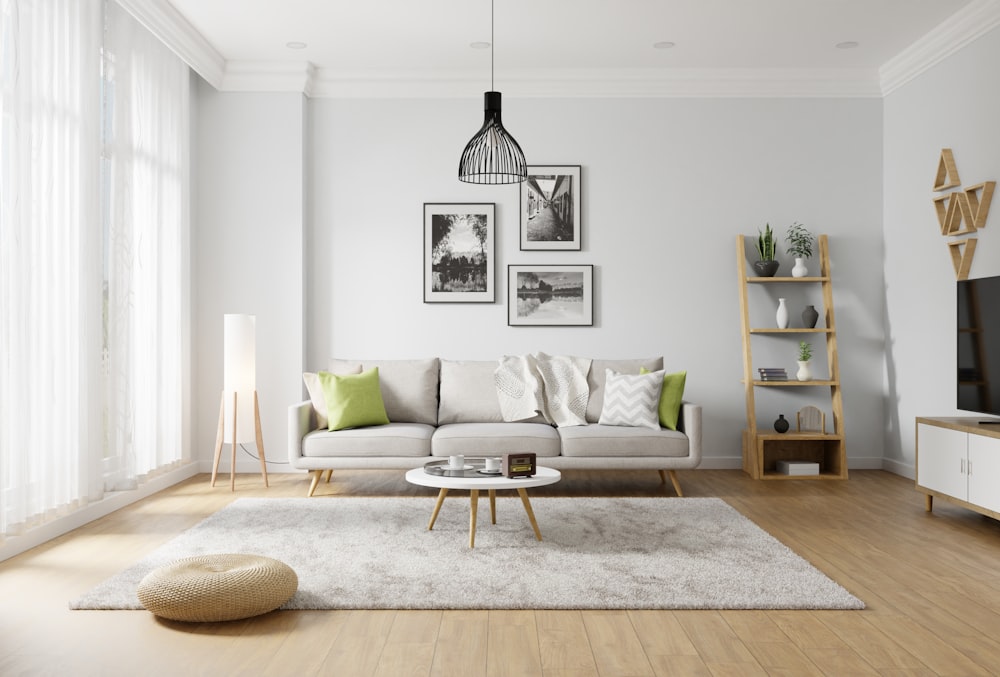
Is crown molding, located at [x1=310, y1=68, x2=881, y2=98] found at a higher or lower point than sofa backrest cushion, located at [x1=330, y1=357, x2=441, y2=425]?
higher

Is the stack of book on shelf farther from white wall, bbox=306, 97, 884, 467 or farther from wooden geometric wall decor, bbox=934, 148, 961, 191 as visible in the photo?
wooden geometric wall decor, bbox=934, 148, 961, 191

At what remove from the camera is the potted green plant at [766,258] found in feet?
20.3

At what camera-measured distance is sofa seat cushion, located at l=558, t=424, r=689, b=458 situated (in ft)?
16.9

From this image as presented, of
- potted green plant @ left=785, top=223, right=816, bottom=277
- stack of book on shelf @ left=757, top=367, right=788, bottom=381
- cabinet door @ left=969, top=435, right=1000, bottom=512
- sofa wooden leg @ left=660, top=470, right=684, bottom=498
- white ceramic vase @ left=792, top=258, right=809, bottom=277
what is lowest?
sofa wooden leg @ left=660, top=470, right=684, bottom=498

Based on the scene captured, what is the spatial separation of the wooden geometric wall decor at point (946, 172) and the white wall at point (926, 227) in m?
0.04

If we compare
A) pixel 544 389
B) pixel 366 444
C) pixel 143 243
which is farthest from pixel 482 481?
pixel 143 243

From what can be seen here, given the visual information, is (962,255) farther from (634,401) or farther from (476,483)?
(476,483)

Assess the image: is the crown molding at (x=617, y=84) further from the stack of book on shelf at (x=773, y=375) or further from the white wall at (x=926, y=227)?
the stack of book on shelf at (x=773, y=375)

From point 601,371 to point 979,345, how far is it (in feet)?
7.65

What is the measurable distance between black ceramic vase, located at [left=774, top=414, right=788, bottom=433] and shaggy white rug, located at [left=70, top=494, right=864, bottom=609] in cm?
129

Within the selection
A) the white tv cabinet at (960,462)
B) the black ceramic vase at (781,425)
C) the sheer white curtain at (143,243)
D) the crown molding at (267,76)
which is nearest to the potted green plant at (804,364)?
the black ceramic vase at (781,425)

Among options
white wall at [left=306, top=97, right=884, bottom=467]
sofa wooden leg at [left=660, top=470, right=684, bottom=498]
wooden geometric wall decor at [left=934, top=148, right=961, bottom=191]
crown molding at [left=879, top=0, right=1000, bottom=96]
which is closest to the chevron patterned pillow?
sofa wooden leg at [left=660, top=470, right=684, bottom=498]

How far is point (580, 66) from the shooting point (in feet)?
20.7

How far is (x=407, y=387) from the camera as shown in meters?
5.77
